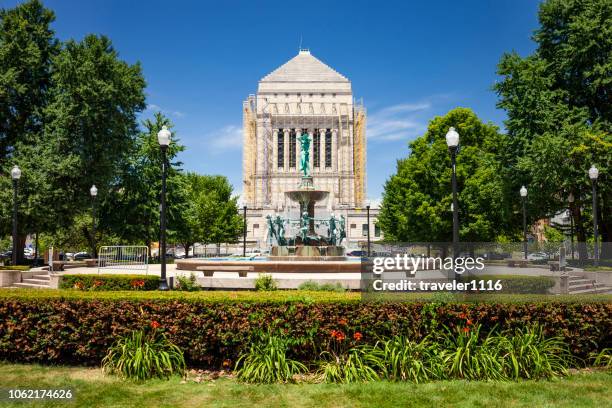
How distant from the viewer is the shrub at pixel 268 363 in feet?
22.0

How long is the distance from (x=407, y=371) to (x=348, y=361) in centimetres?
90

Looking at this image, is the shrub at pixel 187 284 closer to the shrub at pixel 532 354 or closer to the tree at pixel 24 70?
the shrub at pixel 532 354

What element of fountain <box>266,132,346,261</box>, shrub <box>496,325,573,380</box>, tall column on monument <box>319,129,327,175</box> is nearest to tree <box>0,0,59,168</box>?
fountain <box>266,132,346,261</box>

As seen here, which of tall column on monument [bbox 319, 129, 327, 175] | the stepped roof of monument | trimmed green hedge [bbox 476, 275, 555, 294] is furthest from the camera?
the stepped roof of monument

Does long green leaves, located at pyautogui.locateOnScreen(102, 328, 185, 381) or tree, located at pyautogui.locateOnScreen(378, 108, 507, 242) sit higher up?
tree, located at pyautogui.locateOnScreen(378, 108, 507, 242)

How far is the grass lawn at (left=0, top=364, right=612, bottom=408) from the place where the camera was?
19.2 ft

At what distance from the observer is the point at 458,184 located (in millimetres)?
31078

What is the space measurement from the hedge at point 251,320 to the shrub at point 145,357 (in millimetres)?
152

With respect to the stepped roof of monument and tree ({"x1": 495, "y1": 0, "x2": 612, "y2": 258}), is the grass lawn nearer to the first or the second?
tree ({"x1": 495, "y1": 0, "x2": 612, "y2": 258})

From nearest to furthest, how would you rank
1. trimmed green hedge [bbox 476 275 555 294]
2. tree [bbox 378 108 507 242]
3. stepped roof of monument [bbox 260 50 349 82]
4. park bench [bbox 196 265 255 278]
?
1. trimmed green hedge [bbox 476 275 555 294]
2. park bench [bbox 196 265 255 278]
3. tree [bbox 378 108 507 242]
4. stepped roof of monument [bbox 260 50 349 82]

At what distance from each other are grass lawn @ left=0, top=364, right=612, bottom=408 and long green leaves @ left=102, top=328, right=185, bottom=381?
0.23m

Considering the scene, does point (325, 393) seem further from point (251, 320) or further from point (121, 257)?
point (121, 257)

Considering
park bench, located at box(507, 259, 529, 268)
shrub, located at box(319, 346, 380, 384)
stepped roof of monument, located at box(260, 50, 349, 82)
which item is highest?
stepped roof of monument, located at box(260, 50, 349, 82)

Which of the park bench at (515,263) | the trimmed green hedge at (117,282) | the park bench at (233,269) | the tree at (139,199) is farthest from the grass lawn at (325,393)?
the tree at (139,199)
